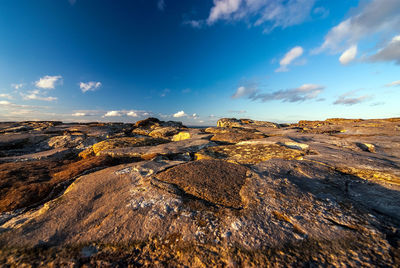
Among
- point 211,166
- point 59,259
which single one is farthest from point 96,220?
point 211,166

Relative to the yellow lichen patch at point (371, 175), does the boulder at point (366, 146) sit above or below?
above

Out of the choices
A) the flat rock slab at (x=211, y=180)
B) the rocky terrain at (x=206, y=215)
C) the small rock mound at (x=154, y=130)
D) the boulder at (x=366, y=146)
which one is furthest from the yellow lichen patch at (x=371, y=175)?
the small rock mound at (x=154, y=130)

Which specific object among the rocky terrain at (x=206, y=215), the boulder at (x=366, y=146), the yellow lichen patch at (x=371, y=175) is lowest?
the rocky terrain at (x=206, y=215)

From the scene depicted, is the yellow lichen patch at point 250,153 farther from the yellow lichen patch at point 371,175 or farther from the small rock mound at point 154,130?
the small rock mound at point 154,130

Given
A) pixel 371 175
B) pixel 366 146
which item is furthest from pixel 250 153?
pixel 366 146

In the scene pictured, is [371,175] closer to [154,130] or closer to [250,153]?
[250,153]

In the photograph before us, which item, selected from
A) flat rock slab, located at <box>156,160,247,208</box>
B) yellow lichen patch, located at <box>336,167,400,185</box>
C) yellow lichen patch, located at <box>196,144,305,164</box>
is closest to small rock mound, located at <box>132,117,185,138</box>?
yellow lichen patch, located at <box>196,144,305,164</box>

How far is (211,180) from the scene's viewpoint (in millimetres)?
2064

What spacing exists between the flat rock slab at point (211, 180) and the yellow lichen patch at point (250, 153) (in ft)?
2.74

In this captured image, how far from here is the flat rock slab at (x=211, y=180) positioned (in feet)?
5.57

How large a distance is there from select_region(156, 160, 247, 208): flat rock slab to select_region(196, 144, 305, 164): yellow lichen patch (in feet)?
2.74

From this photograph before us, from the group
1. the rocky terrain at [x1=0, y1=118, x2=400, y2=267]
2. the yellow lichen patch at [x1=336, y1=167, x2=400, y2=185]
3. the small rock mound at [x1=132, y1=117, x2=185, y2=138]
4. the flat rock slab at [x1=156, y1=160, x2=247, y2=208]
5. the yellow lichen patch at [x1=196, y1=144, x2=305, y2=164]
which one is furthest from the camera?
the small rock mound at [x1=132, y1=117, x2=185, y2=138]

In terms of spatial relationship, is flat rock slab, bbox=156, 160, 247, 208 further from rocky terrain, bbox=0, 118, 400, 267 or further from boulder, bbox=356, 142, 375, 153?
Answer: boulder, bbox=356, 142, 375, 153

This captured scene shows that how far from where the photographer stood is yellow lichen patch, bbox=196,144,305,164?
126 inches
